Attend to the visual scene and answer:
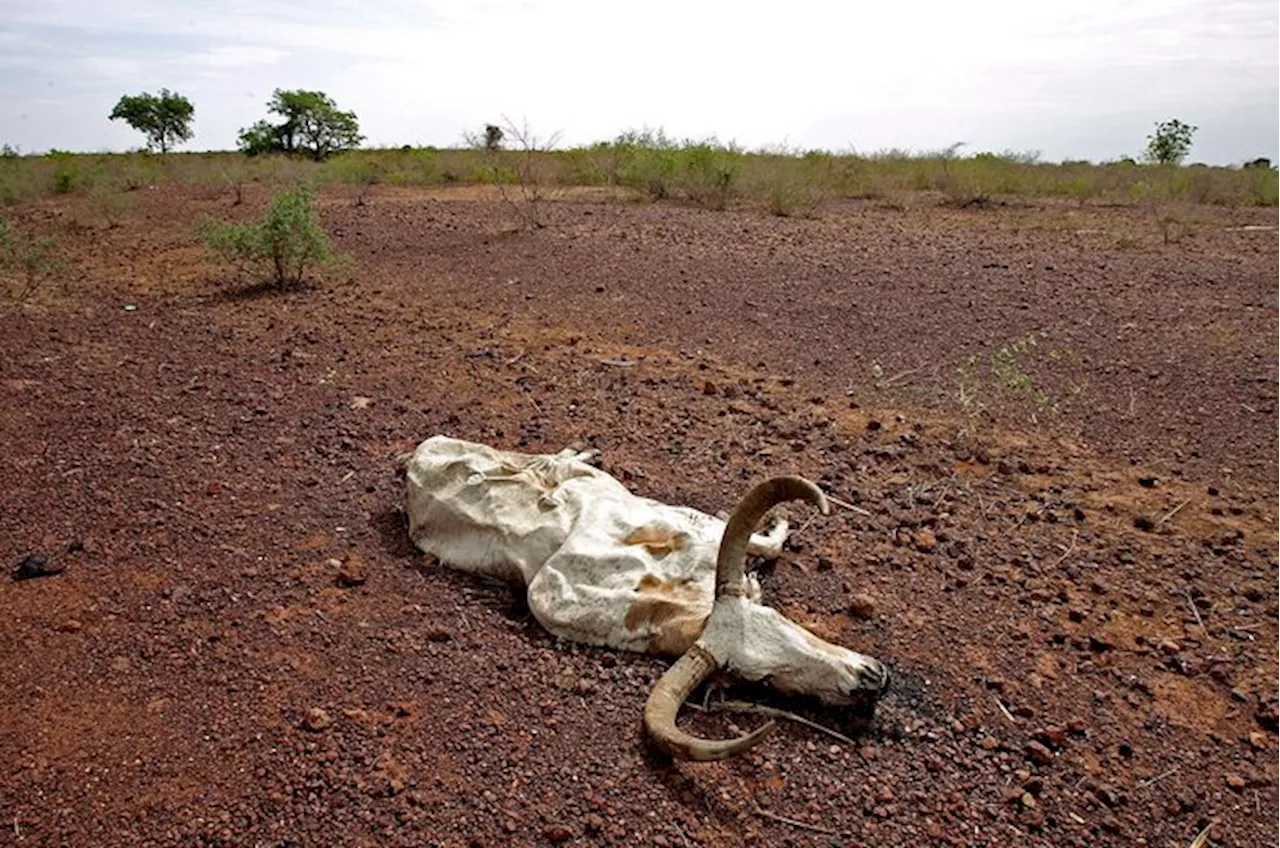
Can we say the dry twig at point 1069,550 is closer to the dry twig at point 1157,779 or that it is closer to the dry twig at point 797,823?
the dry twig at point 1157,779

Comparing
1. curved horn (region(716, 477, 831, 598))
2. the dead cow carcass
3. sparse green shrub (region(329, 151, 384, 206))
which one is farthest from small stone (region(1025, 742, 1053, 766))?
sparse green shrub (region(329, 151, 384, 206))

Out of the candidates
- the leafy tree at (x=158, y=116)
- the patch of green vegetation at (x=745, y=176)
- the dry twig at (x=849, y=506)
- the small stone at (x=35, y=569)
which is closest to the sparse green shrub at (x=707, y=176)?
the patch of green vegetation at (x=745, y=176)

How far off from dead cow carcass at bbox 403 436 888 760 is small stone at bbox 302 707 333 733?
0.77m

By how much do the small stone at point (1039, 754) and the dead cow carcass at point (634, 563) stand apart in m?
0.46

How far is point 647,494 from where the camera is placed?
13.5ft

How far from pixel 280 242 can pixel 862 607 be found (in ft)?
20.3

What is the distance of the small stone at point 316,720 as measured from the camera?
2.64 metres

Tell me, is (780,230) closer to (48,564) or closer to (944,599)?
(944,599)

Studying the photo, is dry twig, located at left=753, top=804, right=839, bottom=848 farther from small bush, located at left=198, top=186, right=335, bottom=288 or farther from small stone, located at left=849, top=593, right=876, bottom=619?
small bush, located at left=198, top=186, right=335, bottom=288

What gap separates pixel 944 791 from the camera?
8.29ft

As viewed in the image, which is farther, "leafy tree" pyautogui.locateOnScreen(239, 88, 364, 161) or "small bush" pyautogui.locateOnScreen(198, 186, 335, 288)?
"leafy tree" pyautogui.locateOnScreen(239, 88, 364, 161)

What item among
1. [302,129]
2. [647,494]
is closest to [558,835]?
[647,494]

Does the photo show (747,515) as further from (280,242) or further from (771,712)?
(280,242)

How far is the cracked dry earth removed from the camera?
8.07 feet
